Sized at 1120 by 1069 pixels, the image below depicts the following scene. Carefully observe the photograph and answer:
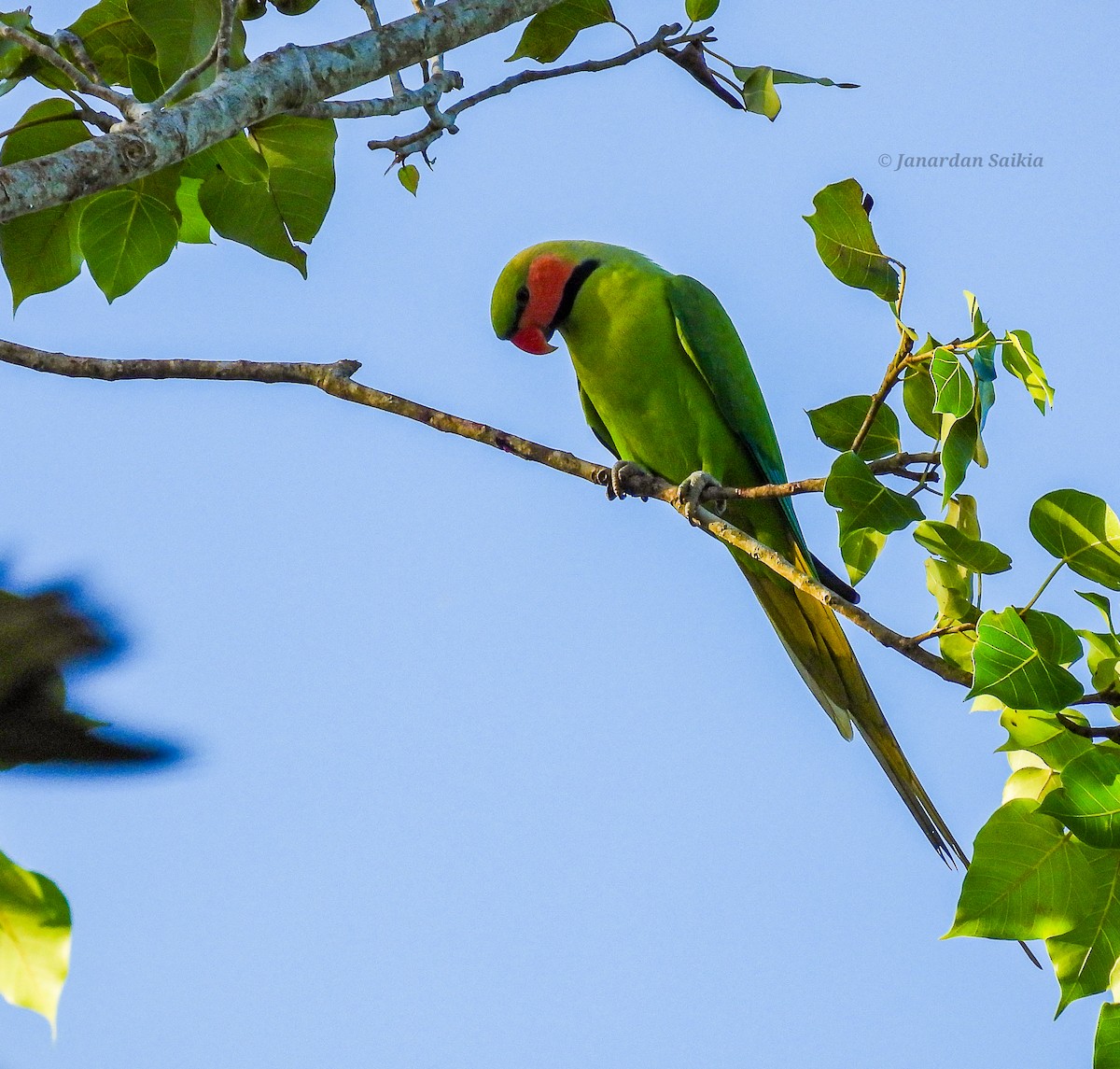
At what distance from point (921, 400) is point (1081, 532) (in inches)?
14.5

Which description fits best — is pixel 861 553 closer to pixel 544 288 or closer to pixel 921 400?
pixel 921 400

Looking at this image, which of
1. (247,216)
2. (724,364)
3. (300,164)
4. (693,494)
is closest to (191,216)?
(247,216)

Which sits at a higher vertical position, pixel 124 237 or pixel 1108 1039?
pixel 124 237

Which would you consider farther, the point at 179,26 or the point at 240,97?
the point at 179,26

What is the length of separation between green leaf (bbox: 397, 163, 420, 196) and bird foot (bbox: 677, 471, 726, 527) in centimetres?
94

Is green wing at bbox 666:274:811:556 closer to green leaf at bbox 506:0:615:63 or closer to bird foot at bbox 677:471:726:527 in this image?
bird foot at bbox 677:471:726:527

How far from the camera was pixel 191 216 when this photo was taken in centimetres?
249

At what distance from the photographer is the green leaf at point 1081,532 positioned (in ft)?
5.43

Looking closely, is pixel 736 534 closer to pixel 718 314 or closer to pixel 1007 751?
pixel 1007 751

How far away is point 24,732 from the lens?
1.19m

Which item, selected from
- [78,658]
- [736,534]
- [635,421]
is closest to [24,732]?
[78,658]

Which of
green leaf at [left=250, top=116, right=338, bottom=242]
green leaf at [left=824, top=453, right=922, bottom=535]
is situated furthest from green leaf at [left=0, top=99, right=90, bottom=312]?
green leaf at [left=824, top=453, right=922, bottom=535]

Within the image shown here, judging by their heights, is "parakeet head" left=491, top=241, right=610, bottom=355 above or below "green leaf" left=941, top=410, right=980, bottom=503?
above

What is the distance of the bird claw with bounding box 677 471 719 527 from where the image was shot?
214 cm
